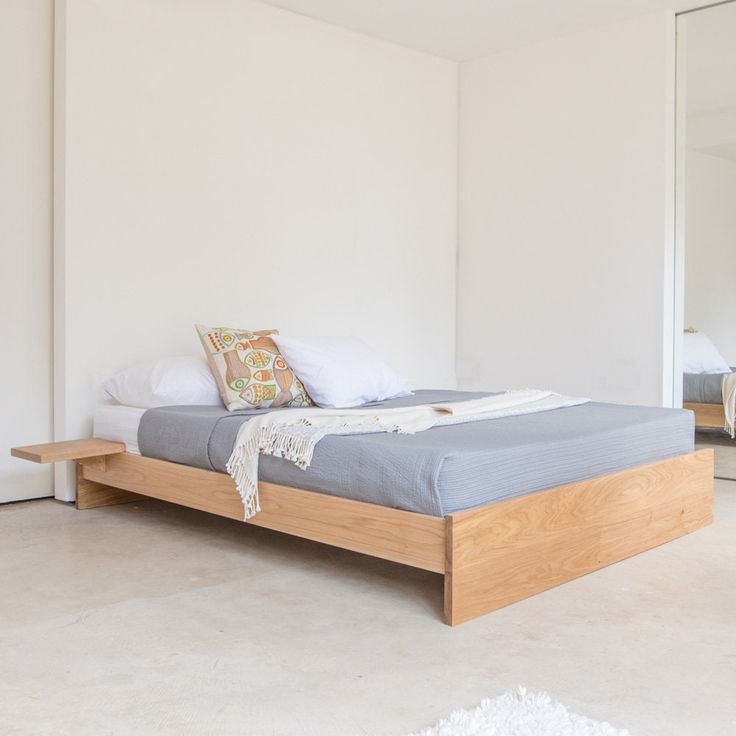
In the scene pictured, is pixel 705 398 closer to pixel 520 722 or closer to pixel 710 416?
pixel 710 416

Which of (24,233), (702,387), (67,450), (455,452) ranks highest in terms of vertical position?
(24,233)

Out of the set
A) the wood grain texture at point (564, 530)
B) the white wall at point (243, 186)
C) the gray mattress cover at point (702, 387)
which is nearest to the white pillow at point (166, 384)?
the white wall at point (243, 186)

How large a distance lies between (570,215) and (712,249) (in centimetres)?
87

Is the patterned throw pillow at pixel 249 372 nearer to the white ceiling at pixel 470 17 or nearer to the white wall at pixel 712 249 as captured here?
the white ceiling at pixel 470 17

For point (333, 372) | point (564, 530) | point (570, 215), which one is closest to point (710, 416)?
point (570, 215)

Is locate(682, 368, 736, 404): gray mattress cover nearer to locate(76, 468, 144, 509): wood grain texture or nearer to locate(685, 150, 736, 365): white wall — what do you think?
locate(685, 150, 736, 365): white wall

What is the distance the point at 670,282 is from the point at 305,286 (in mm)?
2025

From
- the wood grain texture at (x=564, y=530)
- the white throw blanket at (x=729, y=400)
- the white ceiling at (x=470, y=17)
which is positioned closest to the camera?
the wood grain texture at (x=564, y=530)

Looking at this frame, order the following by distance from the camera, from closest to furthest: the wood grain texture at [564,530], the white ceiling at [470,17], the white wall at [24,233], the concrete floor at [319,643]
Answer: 1. the concrete floor at [319,643]
2. the wood grain texture at [564,530]
3. the white wall at [24,233]
4. the white ceiling at [470,17]

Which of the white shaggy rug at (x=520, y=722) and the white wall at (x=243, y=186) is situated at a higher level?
the white wall at (x=243, y=186)

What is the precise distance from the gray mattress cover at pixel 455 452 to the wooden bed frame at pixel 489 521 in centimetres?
4

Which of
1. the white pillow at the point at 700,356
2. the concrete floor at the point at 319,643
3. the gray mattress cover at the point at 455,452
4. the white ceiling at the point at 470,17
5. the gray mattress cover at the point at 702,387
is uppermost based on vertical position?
the white ceiling at the point at 470,17

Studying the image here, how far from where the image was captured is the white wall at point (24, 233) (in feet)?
12.6

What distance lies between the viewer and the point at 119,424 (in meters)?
3.71
